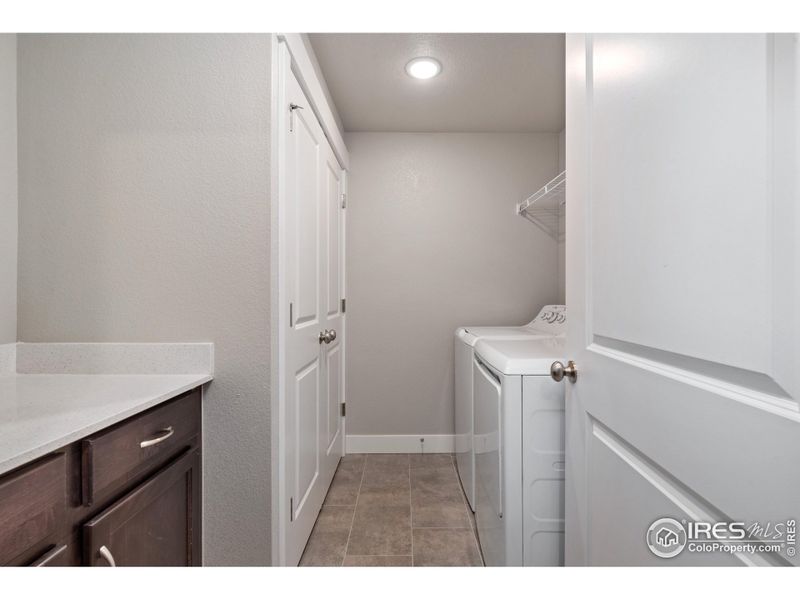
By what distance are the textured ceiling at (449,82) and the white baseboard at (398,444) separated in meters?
2.15

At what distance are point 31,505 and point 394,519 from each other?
5.03ft

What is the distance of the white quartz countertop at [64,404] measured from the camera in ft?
2.10

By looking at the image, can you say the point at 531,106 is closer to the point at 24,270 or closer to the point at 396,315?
the point at 396,315

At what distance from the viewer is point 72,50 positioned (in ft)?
3.91

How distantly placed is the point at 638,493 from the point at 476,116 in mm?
2322

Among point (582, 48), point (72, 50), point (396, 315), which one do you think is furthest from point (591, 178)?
point (396, 315)

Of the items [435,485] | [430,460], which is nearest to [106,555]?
[435,485]

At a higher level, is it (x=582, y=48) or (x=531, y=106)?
(x=531, y=106)

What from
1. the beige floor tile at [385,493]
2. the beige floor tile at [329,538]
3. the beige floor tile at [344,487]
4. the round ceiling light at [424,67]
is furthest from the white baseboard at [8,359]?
the round ceiling light at [424,67]

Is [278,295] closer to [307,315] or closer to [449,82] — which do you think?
[307,315]

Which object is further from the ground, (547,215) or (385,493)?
(547,215)

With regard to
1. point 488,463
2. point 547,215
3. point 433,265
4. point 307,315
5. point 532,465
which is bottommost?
point 488,463

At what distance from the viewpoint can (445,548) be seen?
1621mm
